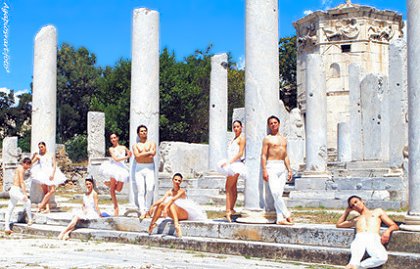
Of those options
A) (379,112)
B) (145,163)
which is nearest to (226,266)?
(145,163)

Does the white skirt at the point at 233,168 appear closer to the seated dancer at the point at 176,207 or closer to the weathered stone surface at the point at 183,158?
the seated dancer at the point at 176,207

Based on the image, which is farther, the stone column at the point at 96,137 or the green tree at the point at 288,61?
the green tree at the point at 288,61

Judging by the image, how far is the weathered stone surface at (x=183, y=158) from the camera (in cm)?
2538

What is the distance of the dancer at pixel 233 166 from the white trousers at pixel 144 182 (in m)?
1.39

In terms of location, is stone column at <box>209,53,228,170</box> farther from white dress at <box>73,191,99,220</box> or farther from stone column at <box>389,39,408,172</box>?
white dress at <box>73,191,99,220</box>

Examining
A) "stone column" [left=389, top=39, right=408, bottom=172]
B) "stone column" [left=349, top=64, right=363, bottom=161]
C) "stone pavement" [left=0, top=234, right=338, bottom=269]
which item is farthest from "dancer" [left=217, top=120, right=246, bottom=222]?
"stone column" [left=349, top=64, right=363, bottom=161]

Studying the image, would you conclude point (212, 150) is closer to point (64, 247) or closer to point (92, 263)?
point (64, 247)

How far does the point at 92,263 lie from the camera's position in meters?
7.70

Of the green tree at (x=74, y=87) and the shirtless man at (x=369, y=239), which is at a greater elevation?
the green tree at (x=74, y=87)

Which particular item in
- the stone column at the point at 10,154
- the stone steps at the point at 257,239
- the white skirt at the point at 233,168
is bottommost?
the stone steps at the point at 257,239

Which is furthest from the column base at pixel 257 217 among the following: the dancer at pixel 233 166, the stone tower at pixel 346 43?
the stone tower at pixel 346 43

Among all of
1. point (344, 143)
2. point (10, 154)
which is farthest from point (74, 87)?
point (344, 143)

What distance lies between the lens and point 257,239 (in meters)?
8.94

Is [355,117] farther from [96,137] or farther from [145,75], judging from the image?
[145,75]
